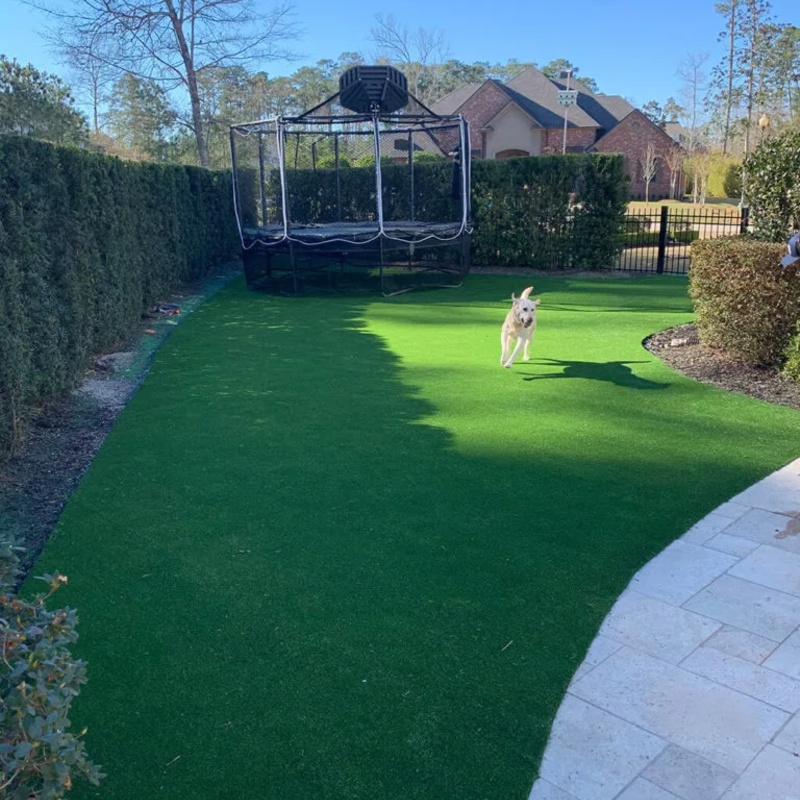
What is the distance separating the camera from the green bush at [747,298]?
7145 mm

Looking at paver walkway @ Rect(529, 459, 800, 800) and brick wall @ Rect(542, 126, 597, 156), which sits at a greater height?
brick wall @ Rect(542, 126, 597, 156)

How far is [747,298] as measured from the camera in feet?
24.2

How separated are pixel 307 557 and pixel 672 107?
61033 millimetres

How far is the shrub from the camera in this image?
151 centimetres

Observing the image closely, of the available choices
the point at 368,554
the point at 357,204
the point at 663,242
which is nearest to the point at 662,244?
the point at 663,242

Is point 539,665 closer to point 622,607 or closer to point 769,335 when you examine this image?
point 622,607

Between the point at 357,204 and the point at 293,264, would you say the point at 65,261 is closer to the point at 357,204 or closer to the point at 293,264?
the point at 293,264

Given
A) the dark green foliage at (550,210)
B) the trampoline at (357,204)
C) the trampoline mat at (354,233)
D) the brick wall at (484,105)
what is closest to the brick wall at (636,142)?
the brick wall at (484,105)

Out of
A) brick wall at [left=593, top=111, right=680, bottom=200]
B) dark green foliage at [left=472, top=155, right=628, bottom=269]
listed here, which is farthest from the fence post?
brick wall at [left=593, top=111, right=680, bottom=200]

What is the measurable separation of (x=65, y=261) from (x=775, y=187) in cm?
772

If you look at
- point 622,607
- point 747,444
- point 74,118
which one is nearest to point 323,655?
point 622,607

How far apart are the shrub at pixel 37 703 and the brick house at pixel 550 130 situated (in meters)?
42.9

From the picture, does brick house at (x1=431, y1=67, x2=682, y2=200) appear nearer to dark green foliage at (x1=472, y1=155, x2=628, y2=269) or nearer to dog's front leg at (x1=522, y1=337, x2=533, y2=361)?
dark green foliage at (x1=472, y1=155, x2=628, y2=269)

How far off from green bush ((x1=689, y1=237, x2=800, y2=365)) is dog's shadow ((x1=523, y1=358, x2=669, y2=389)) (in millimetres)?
984
